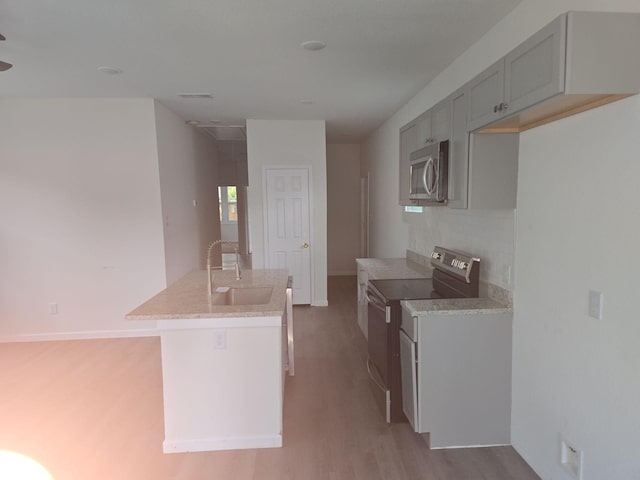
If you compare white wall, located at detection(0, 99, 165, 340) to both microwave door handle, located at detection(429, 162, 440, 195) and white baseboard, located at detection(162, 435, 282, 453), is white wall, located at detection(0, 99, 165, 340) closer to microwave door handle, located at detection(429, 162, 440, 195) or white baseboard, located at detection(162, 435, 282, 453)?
white baseboard, located at detection(162, 435, 282, 453)

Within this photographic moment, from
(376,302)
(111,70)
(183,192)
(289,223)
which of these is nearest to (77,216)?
(183,192)

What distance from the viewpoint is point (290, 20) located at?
2.32 metres

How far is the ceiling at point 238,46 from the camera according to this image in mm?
2191

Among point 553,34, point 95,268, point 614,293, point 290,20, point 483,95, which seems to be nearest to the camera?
point 553,34

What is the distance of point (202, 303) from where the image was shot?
98.2 inches

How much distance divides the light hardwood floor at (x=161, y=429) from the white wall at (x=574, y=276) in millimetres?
535

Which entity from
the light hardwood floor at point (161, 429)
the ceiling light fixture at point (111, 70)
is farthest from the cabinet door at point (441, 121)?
the ceiling light fixture at point (111, 70)

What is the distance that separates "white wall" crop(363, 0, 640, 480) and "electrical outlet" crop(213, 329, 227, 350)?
181 centimetres

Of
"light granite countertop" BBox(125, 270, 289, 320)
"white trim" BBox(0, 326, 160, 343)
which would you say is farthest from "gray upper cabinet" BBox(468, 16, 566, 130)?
"white trim" BBox(0, 326, 160, 343)

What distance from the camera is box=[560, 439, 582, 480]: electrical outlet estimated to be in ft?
5.93

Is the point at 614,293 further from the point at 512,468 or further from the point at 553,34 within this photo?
the point at 512,468

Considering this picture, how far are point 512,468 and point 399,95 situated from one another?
11.3ft

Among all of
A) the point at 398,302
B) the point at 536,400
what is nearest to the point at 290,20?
the point at 398,302

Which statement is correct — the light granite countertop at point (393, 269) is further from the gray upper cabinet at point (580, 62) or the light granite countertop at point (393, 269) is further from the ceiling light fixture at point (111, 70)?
the ceiling light fixture at point (111, 70)
